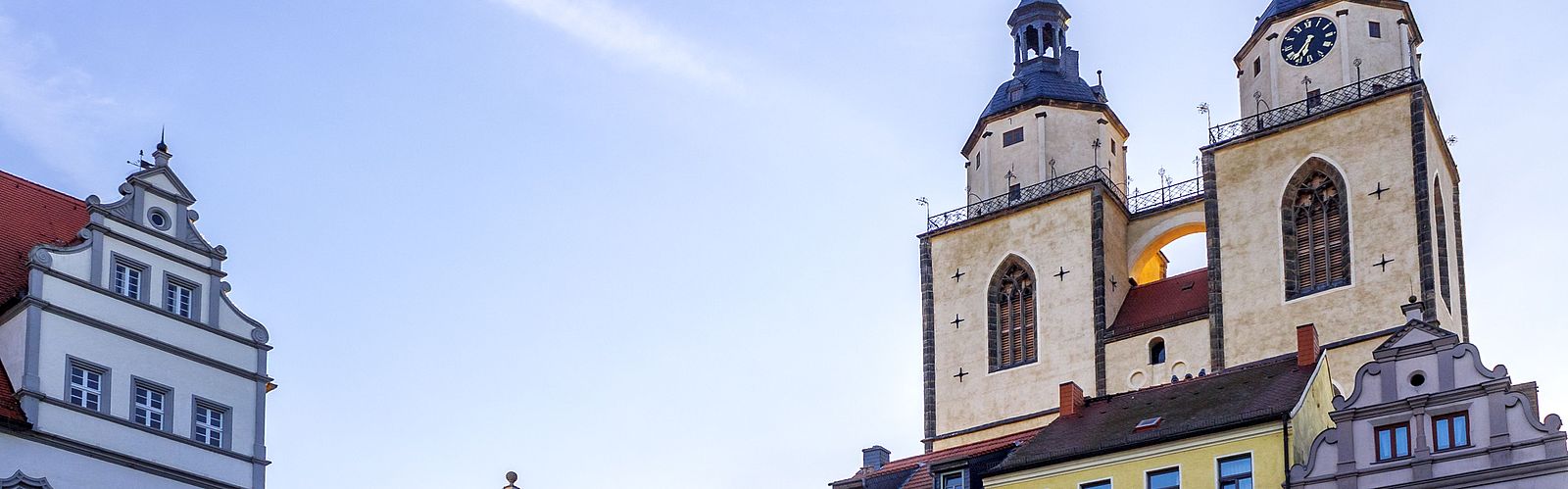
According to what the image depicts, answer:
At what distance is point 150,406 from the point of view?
1421 inches

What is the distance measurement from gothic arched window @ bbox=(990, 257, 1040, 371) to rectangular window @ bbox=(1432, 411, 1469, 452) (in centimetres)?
3344

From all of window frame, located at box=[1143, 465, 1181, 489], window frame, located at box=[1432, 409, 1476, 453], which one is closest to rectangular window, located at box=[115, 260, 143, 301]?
window frame, located at box=[1143, 465, 1181, 489]

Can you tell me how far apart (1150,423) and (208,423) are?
53.0 feet

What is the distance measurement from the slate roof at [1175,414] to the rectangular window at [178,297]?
14.4 metres

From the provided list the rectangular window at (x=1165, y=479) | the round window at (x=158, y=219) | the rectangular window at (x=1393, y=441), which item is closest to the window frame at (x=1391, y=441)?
the rectangular window at (x=1393, y=441)

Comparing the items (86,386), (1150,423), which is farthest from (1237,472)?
(86,386)

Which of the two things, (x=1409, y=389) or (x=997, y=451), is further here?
(x=997, y=451)

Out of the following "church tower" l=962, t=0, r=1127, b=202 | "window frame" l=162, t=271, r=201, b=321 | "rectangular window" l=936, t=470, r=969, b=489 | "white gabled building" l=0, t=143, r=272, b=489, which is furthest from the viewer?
"church tower" l=962, t=0, r=1127, b=202

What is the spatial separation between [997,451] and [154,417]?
16.6 meters

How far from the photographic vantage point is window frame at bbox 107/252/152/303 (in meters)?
36.3

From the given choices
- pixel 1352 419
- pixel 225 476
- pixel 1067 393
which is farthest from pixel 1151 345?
pixel 225 476

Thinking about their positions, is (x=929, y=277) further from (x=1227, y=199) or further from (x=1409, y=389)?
(x=1409, y=389)

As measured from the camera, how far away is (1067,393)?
45719 millimetres

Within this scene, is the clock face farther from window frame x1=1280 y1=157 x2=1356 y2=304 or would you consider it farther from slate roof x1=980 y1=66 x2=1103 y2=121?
slate roof x1=980 y1=66 x2=1103 y2=121
